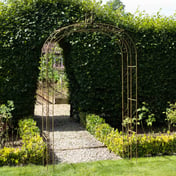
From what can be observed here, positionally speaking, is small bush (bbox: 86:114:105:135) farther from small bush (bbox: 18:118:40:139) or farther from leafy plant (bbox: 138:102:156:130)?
small bush (bbox: 18:118:40:139)

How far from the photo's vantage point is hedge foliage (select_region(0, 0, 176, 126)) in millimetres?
7781

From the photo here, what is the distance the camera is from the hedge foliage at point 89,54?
7.78m

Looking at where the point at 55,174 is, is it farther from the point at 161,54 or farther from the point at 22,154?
the point at 161,54

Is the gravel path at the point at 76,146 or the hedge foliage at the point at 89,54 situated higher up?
the hedge foliage at the point at 89,54

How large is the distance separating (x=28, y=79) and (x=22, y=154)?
10.3 ft

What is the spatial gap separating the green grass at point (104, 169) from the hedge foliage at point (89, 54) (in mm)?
3120

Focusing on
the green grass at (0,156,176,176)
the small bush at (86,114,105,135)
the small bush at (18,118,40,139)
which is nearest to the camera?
the green grass at (0,156,176,176)

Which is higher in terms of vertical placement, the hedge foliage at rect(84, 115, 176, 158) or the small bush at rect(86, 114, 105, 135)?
the small bush at rect(86, 114, 105, 135)

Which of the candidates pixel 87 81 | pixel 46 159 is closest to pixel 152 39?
pixel 87 81

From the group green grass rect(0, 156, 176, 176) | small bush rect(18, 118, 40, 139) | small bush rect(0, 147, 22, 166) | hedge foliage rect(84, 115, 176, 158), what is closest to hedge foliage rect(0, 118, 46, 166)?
small bush rect(0, 147, 22, 166)

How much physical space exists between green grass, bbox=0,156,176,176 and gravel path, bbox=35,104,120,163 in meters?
0.33

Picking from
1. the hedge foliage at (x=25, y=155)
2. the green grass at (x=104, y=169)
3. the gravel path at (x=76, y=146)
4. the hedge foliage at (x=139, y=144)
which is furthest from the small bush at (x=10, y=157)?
the hedge foliage at (x=139, y=144)

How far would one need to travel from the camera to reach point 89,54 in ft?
26.4

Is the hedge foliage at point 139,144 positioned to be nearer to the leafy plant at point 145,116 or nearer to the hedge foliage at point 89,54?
the leafy plant at point 145,116
